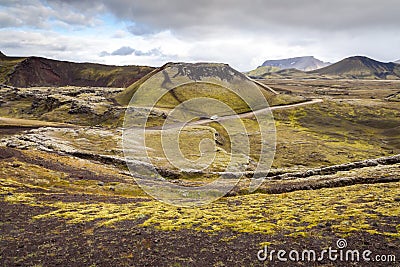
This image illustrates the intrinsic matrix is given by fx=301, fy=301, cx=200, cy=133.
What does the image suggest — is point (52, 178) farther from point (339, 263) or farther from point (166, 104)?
point (166, 104)

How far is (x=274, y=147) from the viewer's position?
126250mm

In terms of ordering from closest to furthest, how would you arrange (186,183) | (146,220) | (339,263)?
1. (339,263)
2. (146,220)
3. (186,183)

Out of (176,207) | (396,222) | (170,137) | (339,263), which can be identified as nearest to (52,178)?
(176,207)

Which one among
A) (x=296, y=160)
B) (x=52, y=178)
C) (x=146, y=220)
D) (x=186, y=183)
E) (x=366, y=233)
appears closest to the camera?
(x=366, y=233)

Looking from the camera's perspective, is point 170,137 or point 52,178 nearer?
point 52,178

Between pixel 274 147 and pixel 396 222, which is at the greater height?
pixel 396 222

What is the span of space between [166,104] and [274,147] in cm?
8383

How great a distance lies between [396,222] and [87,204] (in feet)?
110

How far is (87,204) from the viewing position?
3791 centimetres

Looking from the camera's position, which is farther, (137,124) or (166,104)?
(166,104)

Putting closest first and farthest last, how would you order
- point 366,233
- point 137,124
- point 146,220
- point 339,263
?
point 339,263 → point 366,233 → point 146,220 → point 137,124

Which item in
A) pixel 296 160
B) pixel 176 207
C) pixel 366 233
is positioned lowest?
pixel 296 160

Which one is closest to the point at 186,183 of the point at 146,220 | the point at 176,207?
the point at 176,207

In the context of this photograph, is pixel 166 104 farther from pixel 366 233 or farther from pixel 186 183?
pixel 366 233
